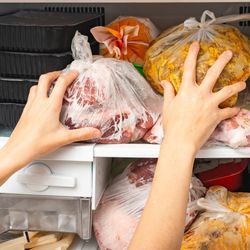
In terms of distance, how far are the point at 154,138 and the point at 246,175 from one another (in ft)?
1.19

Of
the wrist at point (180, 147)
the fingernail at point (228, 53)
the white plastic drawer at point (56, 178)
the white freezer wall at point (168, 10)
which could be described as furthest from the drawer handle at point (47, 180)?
the white freezer wall at point (168, 10)

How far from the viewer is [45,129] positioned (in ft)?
2.56

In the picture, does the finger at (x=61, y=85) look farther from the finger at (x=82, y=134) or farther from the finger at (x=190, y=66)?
the finger at (x=190, y=66)

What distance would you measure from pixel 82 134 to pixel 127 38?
24cm

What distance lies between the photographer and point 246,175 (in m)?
1.09

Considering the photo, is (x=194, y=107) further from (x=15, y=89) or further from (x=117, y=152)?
(x=15, y=89)

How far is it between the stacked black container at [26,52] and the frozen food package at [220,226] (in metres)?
0.40

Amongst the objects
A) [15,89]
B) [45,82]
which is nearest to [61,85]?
[45,82]

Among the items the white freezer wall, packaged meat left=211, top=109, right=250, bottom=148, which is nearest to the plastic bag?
packaged meat left=211, top=109, right=250, bottom=148

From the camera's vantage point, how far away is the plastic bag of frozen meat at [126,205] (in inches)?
35.1

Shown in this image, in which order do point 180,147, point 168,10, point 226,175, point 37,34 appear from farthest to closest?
point 168,10 → point 226,175 → point 37,34 → point 180,147

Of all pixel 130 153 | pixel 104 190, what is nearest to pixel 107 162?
pixel 104 190

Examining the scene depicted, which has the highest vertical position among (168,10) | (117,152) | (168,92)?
(168,10)

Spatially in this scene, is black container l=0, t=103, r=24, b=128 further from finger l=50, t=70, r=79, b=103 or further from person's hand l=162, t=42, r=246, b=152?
person's hand l=162, t=42, r=246, b=152
